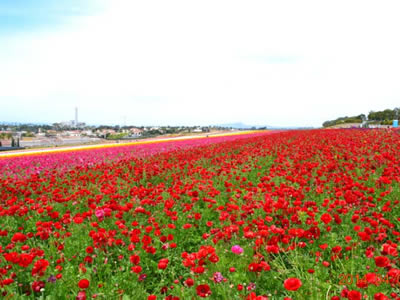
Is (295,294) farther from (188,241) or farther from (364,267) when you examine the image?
(188,241)

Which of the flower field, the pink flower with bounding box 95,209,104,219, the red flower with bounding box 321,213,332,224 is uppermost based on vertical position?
the red flower with bounding box 321,213,332,224

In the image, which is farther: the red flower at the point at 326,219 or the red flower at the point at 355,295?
the red flower at the point at 326,219

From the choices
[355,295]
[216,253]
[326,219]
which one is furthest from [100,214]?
[355,295]

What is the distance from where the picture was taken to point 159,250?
3709 mm

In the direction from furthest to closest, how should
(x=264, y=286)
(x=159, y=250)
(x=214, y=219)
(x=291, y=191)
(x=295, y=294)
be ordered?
(x=214, y=219)
(x=291, y=191)
(x=159, y=250)
(x=264, y=286)
(x=295, y=294)

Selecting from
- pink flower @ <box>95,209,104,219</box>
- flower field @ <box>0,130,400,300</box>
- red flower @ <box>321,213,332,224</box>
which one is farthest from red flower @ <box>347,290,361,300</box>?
pink flower @ <box>95,209,104,219</box>

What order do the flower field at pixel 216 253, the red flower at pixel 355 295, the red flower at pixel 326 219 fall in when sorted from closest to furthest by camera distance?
the red flower at pixel 355 295
the flower field at pixel 216 253
the red flower at pixel 326 219

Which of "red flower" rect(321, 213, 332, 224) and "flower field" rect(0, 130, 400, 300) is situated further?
"red flower" rect(321, 213, 332, 224)

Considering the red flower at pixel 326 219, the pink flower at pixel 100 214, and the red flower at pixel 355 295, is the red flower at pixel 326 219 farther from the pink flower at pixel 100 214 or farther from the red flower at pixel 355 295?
the pink flower at pixel 100 214

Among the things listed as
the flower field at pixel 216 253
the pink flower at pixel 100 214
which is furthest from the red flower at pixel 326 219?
the pink flower at pixel 100 214

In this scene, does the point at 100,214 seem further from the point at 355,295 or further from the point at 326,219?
the point at 355,295

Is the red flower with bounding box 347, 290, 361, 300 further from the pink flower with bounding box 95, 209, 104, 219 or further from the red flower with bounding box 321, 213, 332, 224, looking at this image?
the pink flower with bounding box 95, 209, 104, 219

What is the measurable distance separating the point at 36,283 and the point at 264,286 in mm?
2224

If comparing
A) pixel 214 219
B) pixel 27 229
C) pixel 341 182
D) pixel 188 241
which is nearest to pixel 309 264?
pixel 188 241
